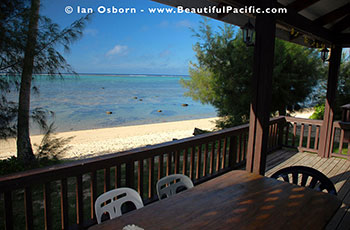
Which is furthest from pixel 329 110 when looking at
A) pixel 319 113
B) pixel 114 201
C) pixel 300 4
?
pixel 319 113

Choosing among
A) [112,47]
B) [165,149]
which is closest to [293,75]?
[165,149]

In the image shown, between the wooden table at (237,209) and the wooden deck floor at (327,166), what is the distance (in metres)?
1.24

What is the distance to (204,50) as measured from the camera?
970 cm

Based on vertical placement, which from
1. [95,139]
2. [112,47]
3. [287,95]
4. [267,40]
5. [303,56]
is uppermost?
[112,47]

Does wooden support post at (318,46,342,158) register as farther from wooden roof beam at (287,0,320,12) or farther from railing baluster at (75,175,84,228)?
railing baluster at (75,175,84,228)

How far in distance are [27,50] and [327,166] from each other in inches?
212

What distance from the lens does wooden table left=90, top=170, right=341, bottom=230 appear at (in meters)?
1.26

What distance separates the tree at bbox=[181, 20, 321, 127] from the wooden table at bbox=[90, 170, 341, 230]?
298 inches

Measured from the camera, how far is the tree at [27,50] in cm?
368

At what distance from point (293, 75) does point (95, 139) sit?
8760 mm

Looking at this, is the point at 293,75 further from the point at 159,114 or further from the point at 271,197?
the point at 159,114

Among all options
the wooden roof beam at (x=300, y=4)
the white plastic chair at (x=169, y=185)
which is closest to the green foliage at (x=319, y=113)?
the wooden roof beam at (x=300, y=4)

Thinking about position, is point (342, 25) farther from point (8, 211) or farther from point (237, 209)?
point (8, 211)

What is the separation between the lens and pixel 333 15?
3707mm
